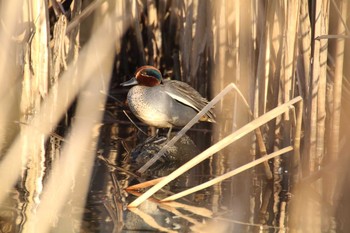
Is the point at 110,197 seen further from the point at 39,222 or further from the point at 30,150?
the point at 30,150

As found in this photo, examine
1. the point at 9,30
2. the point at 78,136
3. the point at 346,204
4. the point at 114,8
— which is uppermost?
the point at 114,8

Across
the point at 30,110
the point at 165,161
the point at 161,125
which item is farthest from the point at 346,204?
the point at 30,110

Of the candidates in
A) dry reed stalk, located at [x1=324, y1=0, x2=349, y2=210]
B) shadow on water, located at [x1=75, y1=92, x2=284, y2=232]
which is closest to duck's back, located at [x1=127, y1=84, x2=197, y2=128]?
shadow on water, located at [x1=75, y1=92, x2=284, y2=232]

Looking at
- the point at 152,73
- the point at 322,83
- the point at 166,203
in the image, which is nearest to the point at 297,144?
the point at 322,83

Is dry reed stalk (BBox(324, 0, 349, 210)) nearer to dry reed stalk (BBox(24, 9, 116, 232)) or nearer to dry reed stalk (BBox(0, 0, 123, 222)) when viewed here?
dry reed stalk (BBox(24, 9, 116, 232))

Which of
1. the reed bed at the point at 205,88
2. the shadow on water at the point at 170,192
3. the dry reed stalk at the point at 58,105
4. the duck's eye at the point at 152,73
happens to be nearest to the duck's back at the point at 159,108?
the duck's eye at the point at 152,73

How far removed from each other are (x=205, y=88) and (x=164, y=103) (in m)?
0.78

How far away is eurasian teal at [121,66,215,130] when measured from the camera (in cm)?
688

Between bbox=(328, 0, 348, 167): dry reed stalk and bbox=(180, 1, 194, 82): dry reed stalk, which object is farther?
bbox=(180, 1, 194, 82): dry reed stalk

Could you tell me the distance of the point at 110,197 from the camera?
5.11 metres

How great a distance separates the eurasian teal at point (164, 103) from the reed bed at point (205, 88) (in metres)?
0.25

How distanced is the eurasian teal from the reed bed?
0.25 meters

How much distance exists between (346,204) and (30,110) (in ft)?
9.85

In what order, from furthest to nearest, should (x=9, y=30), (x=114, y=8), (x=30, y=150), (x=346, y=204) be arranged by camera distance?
(x=114, y=8) < (x=9, y=30) < (x=30, y=150) < (x=346, y=204)
